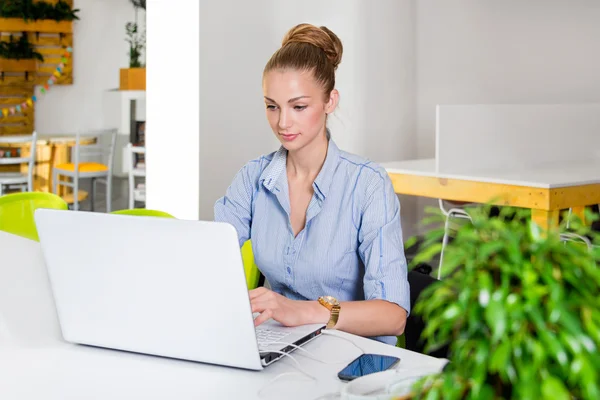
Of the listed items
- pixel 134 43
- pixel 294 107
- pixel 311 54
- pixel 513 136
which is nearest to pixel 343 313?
pixel 294 107

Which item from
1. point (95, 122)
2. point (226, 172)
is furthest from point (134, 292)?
point (95, 122)

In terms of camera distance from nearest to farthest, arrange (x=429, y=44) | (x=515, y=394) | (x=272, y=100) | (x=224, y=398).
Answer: (x=515, y=394) < (x=224, y=398) < (x=272, y=100) < (x=429, y=44)

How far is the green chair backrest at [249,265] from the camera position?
1.80 m

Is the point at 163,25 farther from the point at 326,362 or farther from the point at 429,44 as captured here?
the point at 326,362

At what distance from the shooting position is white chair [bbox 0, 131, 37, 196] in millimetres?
6773

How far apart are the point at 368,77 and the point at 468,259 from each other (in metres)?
4.40

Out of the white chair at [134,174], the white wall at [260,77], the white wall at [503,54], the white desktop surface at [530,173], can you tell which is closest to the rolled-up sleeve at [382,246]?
the white desktop surface at [530,173]

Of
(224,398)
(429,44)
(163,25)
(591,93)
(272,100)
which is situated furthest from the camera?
(429,44)

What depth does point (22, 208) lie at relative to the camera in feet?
7.93

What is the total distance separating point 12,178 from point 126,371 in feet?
20.0

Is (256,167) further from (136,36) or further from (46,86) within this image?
(46,86)

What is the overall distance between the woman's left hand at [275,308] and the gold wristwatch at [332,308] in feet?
0.23

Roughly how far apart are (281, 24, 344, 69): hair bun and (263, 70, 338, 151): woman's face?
0.32ft

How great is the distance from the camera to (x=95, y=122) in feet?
26.1
